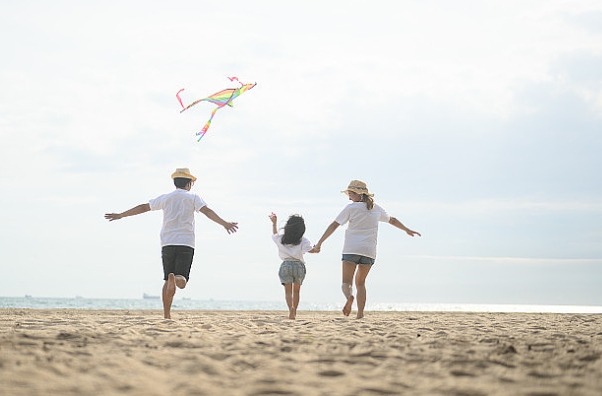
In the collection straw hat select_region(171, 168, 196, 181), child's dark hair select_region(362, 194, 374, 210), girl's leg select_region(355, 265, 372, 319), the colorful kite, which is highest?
the colorful kite

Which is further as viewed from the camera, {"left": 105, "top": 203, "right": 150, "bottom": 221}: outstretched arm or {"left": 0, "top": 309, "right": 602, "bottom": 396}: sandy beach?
{"left": 105, "top": 203, "right": 150, "bottom": 221}: outstretched arm

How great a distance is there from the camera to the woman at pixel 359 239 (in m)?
9.81

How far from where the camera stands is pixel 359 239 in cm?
983

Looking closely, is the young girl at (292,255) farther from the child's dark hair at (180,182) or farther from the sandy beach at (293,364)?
the sandy beach at (293,364)

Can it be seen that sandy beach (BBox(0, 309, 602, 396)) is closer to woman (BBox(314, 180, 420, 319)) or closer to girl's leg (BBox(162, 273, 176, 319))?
girl's leg (BBox(162, 273, 176, 319))

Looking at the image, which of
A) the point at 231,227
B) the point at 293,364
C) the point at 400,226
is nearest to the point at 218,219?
the point at 231,227

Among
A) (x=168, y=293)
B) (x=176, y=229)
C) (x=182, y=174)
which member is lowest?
(x=168, y=293)

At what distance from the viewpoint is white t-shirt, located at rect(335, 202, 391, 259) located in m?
9.82

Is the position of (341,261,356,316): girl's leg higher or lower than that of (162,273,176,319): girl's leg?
higher

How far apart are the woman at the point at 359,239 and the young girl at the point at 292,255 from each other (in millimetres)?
300

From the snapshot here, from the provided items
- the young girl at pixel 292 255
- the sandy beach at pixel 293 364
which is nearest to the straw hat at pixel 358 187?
the young girl at pixel 292 255

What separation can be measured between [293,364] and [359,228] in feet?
18.4

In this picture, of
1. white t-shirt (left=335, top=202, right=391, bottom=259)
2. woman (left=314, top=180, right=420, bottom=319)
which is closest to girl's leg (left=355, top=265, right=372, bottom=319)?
woman (left=314, top=180, right=420, bottom=319)

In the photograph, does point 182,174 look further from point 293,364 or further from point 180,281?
point 293,364
